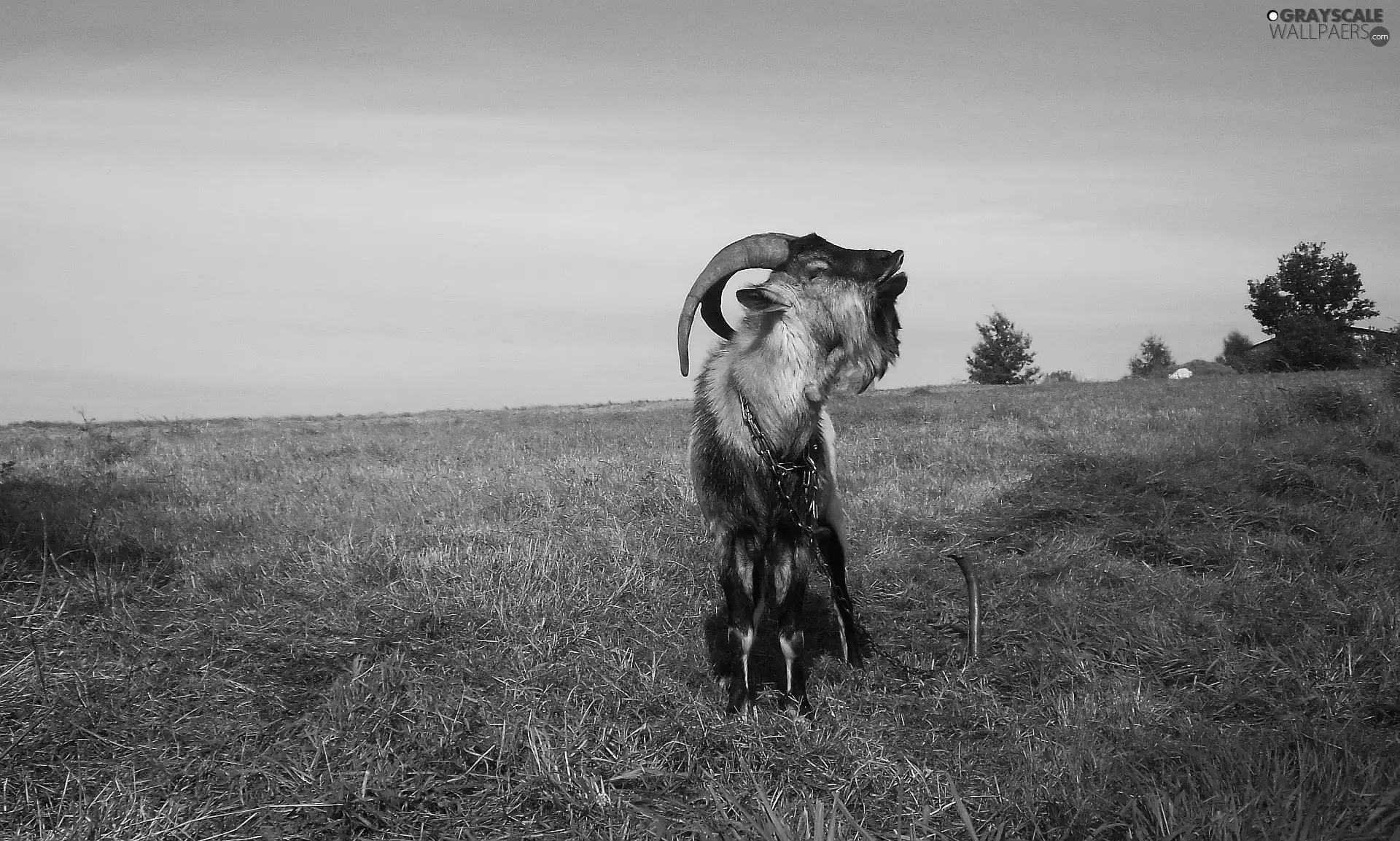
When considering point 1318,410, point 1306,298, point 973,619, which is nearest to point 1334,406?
point 1318,410

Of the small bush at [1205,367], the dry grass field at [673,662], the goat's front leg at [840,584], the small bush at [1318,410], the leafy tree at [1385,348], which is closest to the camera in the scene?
the dry grass field at [673,662]

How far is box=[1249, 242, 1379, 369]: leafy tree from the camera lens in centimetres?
3375

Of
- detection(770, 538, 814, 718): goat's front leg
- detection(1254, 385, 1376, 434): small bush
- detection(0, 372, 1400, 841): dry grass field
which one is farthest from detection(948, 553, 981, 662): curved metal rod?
detection(1254, 385, 1376, 434): small bush

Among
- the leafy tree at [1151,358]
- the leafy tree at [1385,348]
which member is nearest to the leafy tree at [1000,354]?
the leafy tree at [1151,358]

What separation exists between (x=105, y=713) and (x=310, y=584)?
4.84ft

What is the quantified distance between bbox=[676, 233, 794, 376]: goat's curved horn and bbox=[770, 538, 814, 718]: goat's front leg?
44.4 inches

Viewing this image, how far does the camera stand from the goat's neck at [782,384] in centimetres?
475

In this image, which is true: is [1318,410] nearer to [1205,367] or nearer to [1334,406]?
[1334,406]

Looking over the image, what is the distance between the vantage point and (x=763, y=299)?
462 centimetres

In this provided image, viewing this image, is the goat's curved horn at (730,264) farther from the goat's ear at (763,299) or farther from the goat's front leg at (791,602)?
the goat's front leg at (791,602)

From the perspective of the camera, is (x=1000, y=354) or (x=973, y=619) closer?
(x=973, y=619)

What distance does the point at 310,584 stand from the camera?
18.2 ft

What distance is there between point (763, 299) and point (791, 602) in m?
1.58

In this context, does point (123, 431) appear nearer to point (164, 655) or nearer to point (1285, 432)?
point (164, 655)
